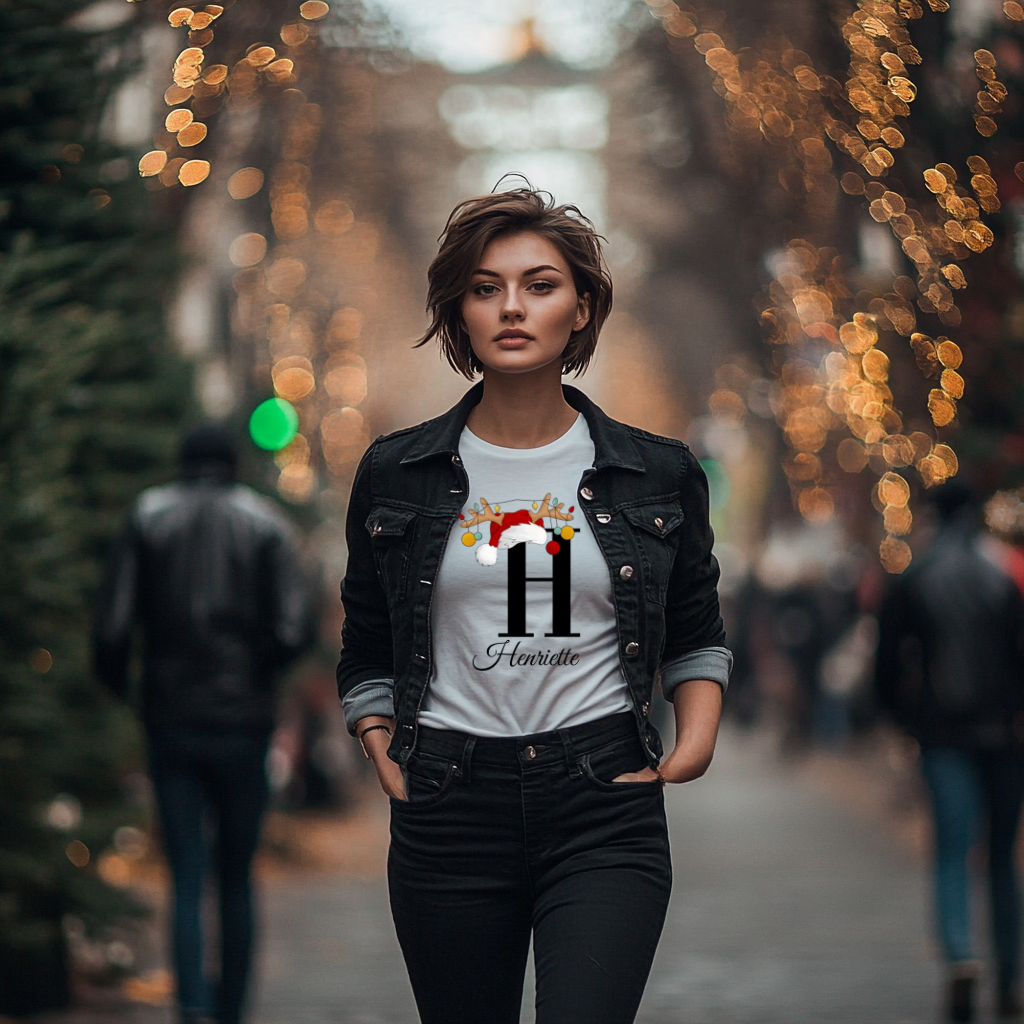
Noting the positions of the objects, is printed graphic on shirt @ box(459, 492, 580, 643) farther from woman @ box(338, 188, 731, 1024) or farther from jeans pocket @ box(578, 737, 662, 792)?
jeans pocket @ box(578, 737, 662, 792)

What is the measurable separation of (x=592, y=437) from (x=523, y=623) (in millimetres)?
393

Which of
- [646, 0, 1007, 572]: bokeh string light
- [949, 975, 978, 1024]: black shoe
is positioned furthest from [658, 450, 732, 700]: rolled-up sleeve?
[646, 0, 1007, 572]: bokeh string light

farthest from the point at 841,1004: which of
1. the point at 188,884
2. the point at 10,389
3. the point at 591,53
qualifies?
the point at 591,53

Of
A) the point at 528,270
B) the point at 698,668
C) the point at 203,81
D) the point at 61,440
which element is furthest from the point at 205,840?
the point at 203,81

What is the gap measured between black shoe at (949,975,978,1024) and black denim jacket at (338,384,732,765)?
3879 mm

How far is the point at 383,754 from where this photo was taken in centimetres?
337

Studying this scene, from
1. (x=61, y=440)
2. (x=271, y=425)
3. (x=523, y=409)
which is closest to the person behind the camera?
(x=523, y=409)

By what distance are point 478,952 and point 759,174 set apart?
1711 centimetres

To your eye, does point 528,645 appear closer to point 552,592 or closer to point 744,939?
point 552,592

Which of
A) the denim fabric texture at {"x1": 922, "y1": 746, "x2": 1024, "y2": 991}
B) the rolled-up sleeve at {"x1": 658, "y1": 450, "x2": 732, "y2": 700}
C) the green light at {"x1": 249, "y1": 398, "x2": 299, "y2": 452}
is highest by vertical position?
the green light at {"x1": 249, "y1": 398, "x2": 299, "y2": 452}

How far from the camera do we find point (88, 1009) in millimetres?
7090

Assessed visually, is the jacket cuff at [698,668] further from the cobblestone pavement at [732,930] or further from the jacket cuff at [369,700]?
the cobblestone pavement at [732,930]

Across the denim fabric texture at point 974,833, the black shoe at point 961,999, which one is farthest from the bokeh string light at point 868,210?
the black shoe at point 961,999

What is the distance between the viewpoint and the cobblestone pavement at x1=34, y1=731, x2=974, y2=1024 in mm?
7316
